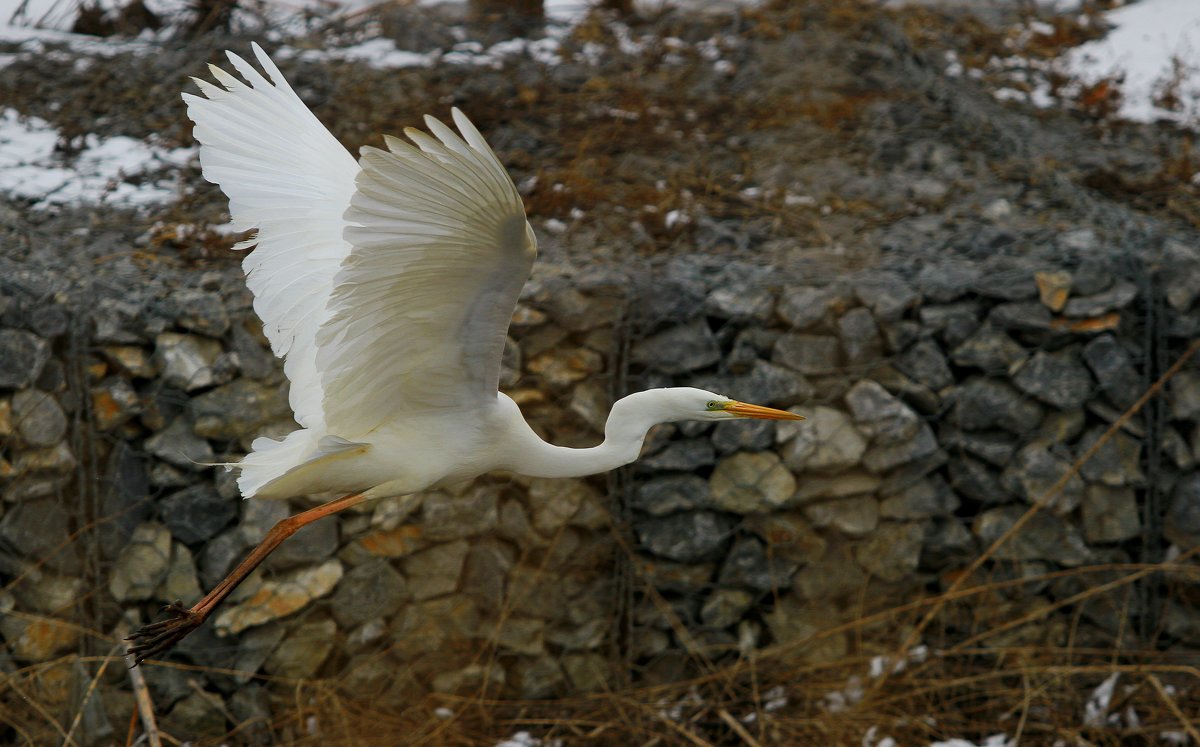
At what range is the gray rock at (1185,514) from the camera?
4.40 meters

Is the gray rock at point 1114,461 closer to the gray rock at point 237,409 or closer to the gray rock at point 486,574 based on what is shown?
the gray rock at point 486,574

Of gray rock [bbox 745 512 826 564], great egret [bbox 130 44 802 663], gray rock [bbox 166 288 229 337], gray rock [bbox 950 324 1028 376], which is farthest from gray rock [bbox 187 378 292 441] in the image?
gray rock [bbox 950 324 1028 376]

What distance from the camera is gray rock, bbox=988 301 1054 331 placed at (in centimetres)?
436

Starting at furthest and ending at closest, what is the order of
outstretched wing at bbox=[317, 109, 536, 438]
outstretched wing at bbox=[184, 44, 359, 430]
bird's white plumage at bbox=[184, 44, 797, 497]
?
outstretched wing at bbox=[184, 44, 359, 430] → bird's white plumage at bbox=[184, 44, 797, 497] → outstretched wing at bbox=[317, 109, 536, 438]

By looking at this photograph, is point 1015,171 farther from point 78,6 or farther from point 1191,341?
point 78,6

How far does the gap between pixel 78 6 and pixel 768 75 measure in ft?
12.6

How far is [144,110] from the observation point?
5688mm

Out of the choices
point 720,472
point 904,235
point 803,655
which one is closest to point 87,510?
point 720,472

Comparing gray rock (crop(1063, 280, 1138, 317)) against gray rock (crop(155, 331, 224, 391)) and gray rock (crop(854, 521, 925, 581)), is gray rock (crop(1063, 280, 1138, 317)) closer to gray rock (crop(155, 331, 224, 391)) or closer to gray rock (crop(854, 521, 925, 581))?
gray rock (crop(854, 521, 925, 581))

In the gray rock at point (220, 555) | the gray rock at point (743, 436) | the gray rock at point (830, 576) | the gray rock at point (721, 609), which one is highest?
the gray rock at point (743, 436)

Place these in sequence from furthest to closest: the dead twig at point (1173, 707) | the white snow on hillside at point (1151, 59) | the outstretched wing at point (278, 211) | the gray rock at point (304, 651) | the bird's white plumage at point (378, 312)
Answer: the white snow on hillside at point (1151, 59)
the gray rock at point (304, 651)
the dead twig at point (1173, 707)
the outstretched wing at point (278, 211)
the bird's white plumage at point (378, 312)

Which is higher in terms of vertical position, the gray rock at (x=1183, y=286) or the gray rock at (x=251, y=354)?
the gray rock at (x=251, y=354)

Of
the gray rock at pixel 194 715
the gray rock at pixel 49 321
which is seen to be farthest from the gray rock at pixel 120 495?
the gray rock at pixel 194 715

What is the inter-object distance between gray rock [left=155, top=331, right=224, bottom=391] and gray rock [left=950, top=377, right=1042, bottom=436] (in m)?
2.71
